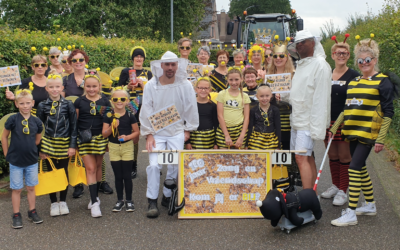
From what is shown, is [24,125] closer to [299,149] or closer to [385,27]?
[299,149]

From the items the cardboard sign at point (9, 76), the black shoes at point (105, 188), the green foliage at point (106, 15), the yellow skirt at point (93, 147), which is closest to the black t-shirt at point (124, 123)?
the yellow skirt at point (93, 147)

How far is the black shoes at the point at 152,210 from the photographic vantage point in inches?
194

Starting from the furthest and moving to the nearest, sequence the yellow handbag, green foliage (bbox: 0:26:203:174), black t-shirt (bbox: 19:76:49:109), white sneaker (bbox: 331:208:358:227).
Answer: green foliage (bbox: 0:26:203:174) < black t-shirt (bbox: 19:76:49:109) < the yellow handbag < white sneaker (bbox: 331:208:358:227)

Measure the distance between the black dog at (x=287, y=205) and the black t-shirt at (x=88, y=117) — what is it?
238 cm

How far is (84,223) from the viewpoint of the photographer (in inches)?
189

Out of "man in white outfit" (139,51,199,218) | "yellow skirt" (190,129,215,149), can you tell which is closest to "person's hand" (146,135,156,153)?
"man in white outfit" (139,51,199,218)

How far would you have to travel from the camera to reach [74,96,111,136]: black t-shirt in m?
5.26

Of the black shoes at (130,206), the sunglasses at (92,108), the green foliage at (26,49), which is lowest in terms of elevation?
the black shoes at (130,206)

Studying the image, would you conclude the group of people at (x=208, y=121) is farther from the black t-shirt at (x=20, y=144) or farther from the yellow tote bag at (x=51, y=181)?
the yellow tote bag at (x=51, y=181)

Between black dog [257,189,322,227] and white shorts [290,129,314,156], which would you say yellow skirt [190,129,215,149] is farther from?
black dog [257,189,322,227]

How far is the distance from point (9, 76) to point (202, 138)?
281 cm

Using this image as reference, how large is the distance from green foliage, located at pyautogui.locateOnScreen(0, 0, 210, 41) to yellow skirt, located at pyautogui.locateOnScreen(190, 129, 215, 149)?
19487mm

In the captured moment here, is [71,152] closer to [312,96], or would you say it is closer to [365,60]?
[312,96]

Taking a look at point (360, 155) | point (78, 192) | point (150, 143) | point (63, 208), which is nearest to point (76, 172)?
point (63, 208)
